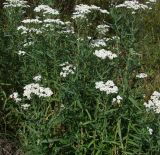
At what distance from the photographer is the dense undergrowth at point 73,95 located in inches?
209

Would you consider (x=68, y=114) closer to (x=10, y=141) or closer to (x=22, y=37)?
(x=10, y=141)

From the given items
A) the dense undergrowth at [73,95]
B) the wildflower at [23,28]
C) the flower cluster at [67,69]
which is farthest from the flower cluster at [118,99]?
the wildflower at [23,28]

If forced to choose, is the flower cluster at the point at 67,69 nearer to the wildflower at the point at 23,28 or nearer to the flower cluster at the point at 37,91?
the flower cluster at the point at 37,91

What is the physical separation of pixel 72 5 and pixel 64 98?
6.56m

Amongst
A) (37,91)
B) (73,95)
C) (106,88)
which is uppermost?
(106,88)

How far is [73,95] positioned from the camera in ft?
18.1

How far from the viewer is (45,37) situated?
6.80 m

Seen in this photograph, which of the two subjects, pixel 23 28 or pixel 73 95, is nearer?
pixel 73 95

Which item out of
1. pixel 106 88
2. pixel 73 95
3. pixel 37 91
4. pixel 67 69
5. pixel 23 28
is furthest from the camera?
pixel 23 28

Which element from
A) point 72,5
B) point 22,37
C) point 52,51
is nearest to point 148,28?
point 72,5

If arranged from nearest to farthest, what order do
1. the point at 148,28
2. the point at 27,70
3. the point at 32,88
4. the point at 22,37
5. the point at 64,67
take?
1. the point at 32,88
2. the point at 64,67
3. the point at 27,70
4. the point at 22,37
5. the point at 148,28

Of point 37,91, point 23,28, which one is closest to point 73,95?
point 37,91

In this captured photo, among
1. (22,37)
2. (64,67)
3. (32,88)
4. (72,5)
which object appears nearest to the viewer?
(32,88)

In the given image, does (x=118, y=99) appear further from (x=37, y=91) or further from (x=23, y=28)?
(x=23, y=28)
